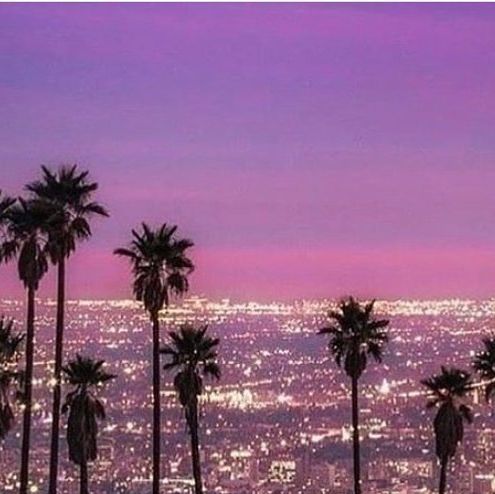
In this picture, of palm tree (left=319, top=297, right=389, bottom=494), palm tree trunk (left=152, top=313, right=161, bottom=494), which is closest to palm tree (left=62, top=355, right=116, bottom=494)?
palm tree trunk (left=152, top=313, right=161, bottom=494)

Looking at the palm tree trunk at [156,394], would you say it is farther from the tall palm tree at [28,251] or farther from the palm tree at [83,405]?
the tall palm tree at [28,251]

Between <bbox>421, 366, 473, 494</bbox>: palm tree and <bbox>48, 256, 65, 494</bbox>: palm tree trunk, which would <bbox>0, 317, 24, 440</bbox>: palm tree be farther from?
<bbox>421, 366, 473, 494</bbox>: palm tree

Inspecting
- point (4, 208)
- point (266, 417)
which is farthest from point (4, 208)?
point (266, 417)

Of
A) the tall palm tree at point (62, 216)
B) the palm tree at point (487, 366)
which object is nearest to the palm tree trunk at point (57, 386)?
the tall palm tree at point (62, 216)

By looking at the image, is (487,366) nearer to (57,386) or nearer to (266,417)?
(57,386)

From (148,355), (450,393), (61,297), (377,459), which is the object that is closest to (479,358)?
(450,393)

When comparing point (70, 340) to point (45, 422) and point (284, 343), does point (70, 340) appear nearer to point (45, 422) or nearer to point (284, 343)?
point (45, 422)

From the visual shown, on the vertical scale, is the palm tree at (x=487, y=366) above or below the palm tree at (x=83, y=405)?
above
